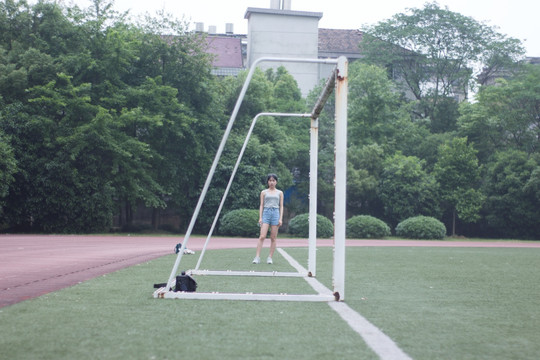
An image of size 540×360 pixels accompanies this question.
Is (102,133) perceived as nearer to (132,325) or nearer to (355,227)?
(355,227)

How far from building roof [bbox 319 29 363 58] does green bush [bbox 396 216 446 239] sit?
1009 inches

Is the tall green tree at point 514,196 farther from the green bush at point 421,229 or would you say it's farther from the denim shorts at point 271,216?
the denim shorts at point 271,216

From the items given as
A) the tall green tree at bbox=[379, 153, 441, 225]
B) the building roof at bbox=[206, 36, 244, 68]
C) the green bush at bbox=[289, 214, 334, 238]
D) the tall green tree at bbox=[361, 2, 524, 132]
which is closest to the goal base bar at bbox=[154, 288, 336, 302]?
the green bush at bbox=[289, 214, 334, 238]

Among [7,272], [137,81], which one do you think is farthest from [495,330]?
[137,81]

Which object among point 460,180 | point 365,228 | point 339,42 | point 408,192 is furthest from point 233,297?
point 339,42

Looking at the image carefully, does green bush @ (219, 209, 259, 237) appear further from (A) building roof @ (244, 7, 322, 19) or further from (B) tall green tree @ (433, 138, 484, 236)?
→ (A) building roof @ (244, 7, 322, 19)

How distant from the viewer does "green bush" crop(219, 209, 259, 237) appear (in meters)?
28.9

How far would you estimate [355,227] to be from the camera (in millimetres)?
30766

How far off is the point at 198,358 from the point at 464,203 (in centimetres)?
3484

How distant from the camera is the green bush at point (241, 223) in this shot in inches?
1140

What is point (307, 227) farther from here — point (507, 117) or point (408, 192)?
point (507, 117)

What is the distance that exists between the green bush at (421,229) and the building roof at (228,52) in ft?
81.8

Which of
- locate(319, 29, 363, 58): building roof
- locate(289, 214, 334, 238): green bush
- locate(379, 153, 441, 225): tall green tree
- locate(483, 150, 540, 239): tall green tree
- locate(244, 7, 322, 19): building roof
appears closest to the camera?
locate(289, 214, 334, 238): green bush

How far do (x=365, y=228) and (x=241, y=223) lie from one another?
6.39 metres
